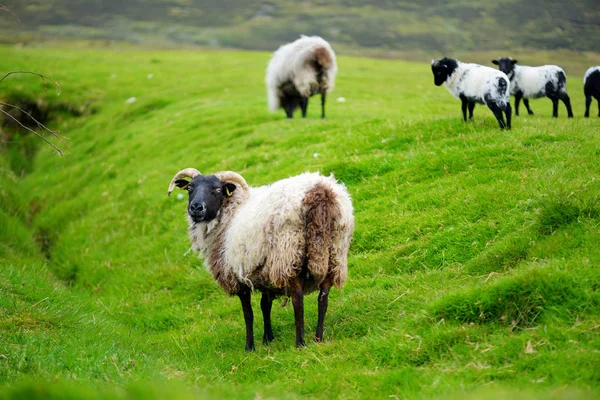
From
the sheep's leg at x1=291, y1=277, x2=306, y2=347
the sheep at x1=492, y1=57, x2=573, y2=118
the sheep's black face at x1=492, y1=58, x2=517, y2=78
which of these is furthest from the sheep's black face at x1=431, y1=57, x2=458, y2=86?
the sheep's leg at x1=291, y1=277, x2=306, y2=347

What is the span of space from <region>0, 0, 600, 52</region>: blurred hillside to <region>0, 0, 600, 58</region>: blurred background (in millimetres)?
236

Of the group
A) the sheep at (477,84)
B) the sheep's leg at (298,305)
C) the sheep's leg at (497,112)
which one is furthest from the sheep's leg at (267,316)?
the sheep at (477,84)

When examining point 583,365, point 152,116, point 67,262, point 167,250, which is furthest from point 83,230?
point 583,365

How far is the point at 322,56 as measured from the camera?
20344 mm

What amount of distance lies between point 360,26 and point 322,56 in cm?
17751

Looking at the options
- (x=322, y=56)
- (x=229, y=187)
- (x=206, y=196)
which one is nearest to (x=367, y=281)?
(x=229, y=187)

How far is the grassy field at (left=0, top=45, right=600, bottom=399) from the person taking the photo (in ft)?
19.2

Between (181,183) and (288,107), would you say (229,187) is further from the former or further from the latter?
(288,107)

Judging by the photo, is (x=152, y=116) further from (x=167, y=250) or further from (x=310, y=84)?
(x=167, y=250)

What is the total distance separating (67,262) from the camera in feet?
53.8

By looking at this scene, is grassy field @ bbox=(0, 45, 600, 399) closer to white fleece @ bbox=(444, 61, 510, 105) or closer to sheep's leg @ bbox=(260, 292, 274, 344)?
sheep's leg @ bbox=(260, 292, 274, 344)

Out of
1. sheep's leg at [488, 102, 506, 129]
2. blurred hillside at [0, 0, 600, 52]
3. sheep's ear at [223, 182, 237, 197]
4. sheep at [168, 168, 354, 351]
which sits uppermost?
blurred hillside at [0, 0, 600, 52]

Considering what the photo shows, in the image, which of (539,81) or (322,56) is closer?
(539,81)

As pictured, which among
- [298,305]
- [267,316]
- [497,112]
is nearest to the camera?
[298,305]
